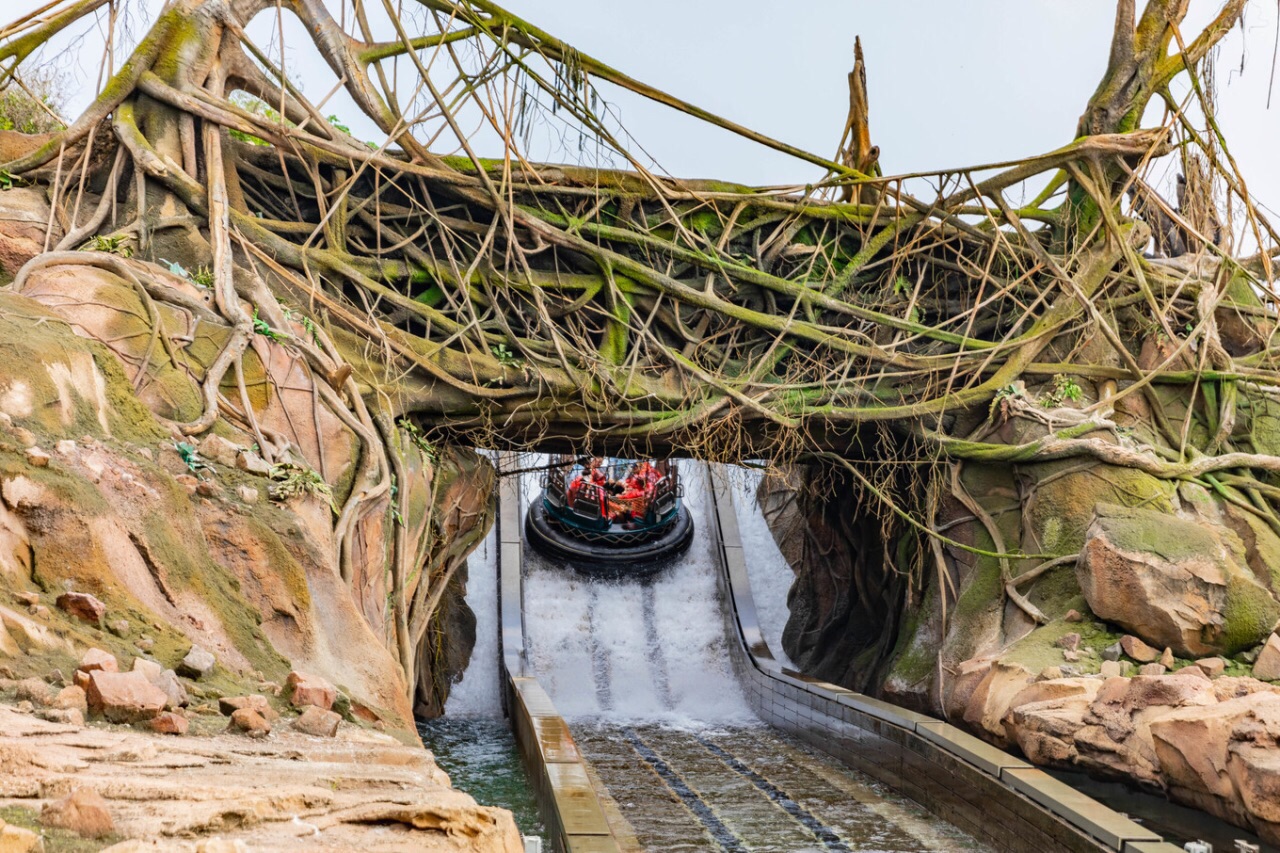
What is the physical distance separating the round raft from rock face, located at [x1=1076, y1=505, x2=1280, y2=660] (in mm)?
6003

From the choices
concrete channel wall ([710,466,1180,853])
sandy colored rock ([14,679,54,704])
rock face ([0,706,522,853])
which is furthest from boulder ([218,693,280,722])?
concrete channel wall ([710,466,1180,853])

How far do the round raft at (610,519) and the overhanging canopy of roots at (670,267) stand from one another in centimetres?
429

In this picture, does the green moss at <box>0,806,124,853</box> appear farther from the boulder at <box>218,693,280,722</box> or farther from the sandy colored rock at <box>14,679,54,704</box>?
the boulder at <box>218,693,280,722</box>

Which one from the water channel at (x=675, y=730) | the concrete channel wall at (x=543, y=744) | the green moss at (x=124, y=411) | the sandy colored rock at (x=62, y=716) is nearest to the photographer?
the sandy colored rock at (x=62, y=716)

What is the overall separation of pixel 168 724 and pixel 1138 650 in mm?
5177

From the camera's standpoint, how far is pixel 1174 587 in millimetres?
6098

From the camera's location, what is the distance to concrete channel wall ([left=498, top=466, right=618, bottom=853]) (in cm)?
409

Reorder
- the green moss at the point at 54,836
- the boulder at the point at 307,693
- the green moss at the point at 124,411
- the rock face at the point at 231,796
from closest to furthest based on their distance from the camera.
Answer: the green moss at the point at 54,836
the rock face at the point at 231,796
the boulder at the point at 307,693
the green moss at the point at 124,411

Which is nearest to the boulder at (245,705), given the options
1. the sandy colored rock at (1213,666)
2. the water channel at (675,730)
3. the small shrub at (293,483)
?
the small shrub at (293,483)

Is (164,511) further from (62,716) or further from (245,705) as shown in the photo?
(62,716)

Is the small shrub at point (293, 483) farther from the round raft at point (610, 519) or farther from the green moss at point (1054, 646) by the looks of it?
the round raft at point (610, 519)

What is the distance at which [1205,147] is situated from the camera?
7051 millimetres

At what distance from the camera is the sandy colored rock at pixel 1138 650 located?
6.09 meters

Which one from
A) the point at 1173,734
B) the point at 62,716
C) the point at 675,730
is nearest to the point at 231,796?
the point at 62,716
